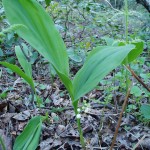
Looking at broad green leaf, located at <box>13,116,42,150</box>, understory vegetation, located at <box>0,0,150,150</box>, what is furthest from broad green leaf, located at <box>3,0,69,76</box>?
broad green leaf, located at <box>13,116,42,150</box>

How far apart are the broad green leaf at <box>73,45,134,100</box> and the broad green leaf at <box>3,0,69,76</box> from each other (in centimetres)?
9

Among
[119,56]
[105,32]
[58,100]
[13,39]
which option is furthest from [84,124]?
[105,32]

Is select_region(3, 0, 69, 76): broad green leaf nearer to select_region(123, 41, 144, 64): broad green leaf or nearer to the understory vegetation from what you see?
the understory vegetation

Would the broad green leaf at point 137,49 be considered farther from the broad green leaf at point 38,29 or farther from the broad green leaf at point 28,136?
the broad green leaf at point 28,136

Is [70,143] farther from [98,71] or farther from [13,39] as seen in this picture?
[13,39]

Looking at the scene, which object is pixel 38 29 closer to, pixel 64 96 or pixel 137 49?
pixel 137 49

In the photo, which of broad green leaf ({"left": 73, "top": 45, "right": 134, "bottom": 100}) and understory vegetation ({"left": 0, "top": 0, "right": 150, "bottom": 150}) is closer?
broad green leaf ({"left": 73, "top": 45, "right": 134, "bottom": 100})

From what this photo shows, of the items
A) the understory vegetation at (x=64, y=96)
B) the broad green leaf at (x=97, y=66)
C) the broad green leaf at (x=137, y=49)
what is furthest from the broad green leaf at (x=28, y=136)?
the broad green leaf at (x=137, y=49)

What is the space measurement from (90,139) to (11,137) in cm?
36

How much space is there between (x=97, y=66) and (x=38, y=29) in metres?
0.28

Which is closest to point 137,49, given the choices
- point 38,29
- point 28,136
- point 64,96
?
point 38,29

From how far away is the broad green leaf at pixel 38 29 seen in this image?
0.93m

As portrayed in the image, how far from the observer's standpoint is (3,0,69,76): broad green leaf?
3.07 ft

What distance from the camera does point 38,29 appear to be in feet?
3.14
